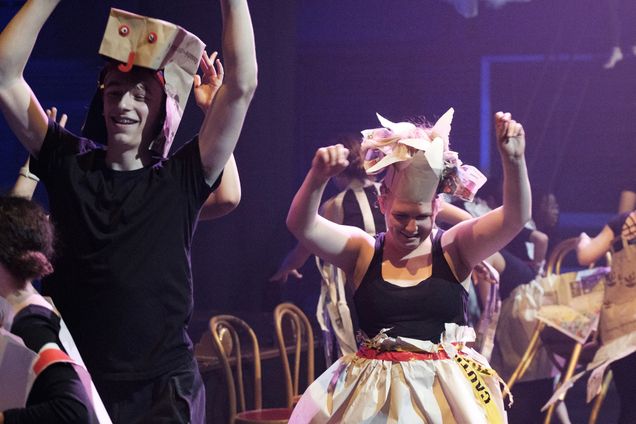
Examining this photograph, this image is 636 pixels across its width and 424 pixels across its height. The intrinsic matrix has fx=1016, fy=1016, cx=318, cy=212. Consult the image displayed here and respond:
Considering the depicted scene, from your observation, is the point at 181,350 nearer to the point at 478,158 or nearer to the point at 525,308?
the point at 525,308

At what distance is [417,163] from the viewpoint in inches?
103

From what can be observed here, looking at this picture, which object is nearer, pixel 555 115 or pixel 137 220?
pixel 137 220

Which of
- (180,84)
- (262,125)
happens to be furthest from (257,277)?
(180,84)

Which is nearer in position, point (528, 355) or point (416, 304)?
point (416, 304)

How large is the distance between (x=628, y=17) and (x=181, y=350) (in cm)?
586

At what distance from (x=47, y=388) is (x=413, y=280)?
1.16 metres

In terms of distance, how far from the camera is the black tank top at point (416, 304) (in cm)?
257

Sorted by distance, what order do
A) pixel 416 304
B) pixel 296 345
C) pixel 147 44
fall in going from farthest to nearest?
pixel 296 345, pixel 416 304, pixel 147 44

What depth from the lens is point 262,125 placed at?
21.8 ft

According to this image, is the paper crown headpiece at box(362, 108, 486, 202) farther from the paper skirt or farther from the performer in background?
the performer in background

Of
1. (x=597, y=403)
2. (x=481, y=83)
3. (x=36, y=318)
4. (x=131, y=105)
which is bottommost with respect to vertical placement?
(x=597, y=403)

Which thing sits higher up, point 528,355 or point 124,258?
point 124,258

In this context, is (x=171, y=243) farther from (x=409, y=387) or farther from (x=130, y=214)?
(x=409, y=387)

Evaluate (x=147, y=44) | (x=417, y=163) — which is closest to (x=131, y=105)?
(x=147, y=44)
